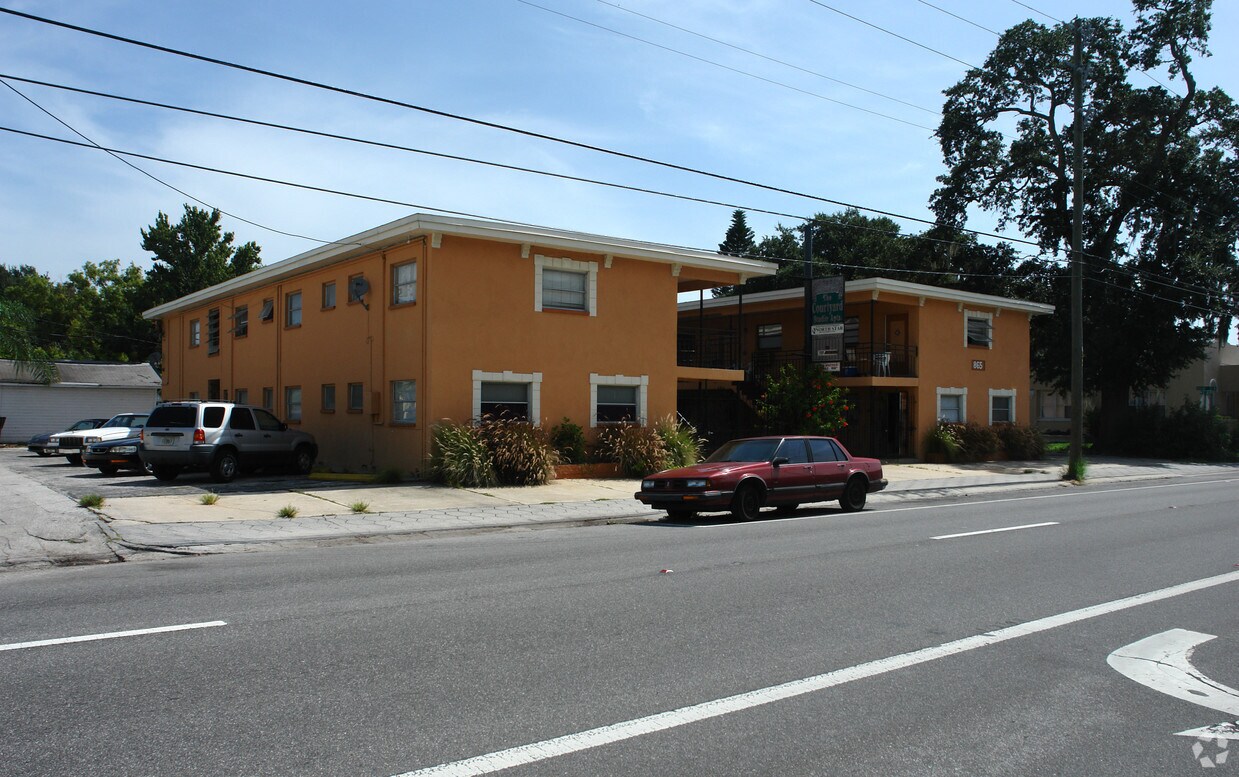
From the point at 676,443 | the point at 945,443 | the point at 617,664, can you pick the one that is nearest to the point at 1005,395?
the point at 945,443

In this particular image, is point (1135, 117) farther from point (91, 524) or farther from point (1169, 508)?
point (91, 524)

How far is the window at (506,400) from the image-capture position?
2123 cm

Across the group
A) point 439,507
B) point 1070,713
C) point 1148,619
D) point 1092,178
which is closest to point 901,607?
point 1148,619

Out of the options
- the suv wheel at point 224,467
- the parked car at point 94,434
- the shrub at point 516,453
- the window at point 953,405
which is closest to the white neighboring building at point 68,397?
the parked car at point 94,434

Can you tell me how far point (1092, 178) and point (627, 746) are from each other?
41.5 meters

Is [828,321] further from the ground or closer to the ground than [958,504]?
further from the ground

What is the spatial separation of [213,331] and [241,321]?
10.2 feet

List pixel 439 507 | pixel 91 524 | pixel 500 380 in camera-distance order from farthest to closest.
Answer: pixel 500 380
pixel 439 507
pixel 91 524

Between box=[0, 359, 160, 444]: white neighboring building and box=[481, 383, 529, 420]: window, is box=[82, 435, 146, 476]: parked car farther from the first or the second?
box=[0, 359, 160, 444]: white neighboring building

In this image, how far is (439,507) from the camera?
16.5 meters

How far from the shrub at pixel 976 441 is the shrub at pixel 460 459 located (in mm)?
18283

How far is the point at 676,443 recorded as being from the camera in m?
23.0

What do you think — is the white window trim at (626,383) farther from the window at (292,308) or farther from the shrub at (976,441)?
the shrub at (976,441)

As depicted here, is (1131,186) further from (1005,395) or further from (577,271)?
(577,271)
